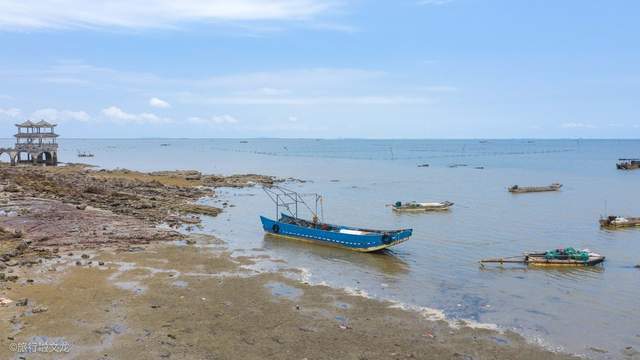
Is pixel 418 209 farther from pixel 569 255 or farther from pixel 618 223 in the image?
pixel 569 255

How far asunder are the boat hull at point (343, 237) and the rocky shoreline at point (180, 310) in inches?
201

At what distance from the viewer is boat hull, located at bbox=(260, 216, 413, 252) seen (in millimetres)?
30078

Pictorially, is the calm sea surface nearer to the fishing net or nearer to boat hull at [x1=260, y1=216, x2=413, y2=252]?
boat hull at [x1=260, y1=216, x2=413, y2=252]

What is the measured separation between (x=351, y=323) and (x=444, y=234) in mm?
20053

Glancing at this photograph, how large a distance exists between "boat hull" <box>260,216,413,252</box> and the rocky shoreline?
16.8 ft

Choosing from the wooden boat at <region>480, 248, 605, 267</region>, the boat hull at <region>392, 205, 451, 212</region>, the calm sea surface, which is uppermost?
the wooden boat at <region>480, 248, 605, 267</region>

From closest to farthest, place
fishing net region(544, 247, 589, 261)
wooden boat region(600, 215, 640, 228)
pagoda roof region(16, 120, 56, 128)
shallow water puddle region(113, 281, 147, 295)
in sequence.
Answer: shallow water puddle region(113, 281, 147, 295) < fishing net region(544, 247, 589, 261) < wooden boat region(600, 215, 640, 228) < pagoda roof region(16, 120, 56, 128)

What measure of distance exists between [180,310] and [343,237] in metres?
14.4

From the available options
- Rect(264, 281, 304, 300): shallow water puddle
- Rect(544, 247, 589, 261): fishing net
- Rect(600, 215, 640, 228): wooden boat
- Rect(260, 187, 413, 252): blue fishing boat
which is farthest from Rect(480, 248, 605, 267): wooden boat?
Rect(600, 215, 640, 228): wooden boat

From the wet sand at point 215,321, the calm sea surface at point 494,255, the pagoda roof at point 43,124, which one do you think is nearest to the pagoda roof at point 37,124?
the pagoda roof at point 43,124

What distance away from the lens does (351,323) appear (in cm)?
1741

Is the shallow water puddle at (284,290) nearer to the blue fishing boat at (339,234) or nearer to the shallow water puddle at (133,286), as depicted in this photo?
the shallow water puddle at (133,286)

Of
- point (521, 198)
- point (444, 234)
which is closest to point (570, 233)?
point (444, 234)

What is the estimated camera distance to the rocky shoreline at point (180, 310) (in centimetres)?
1505
